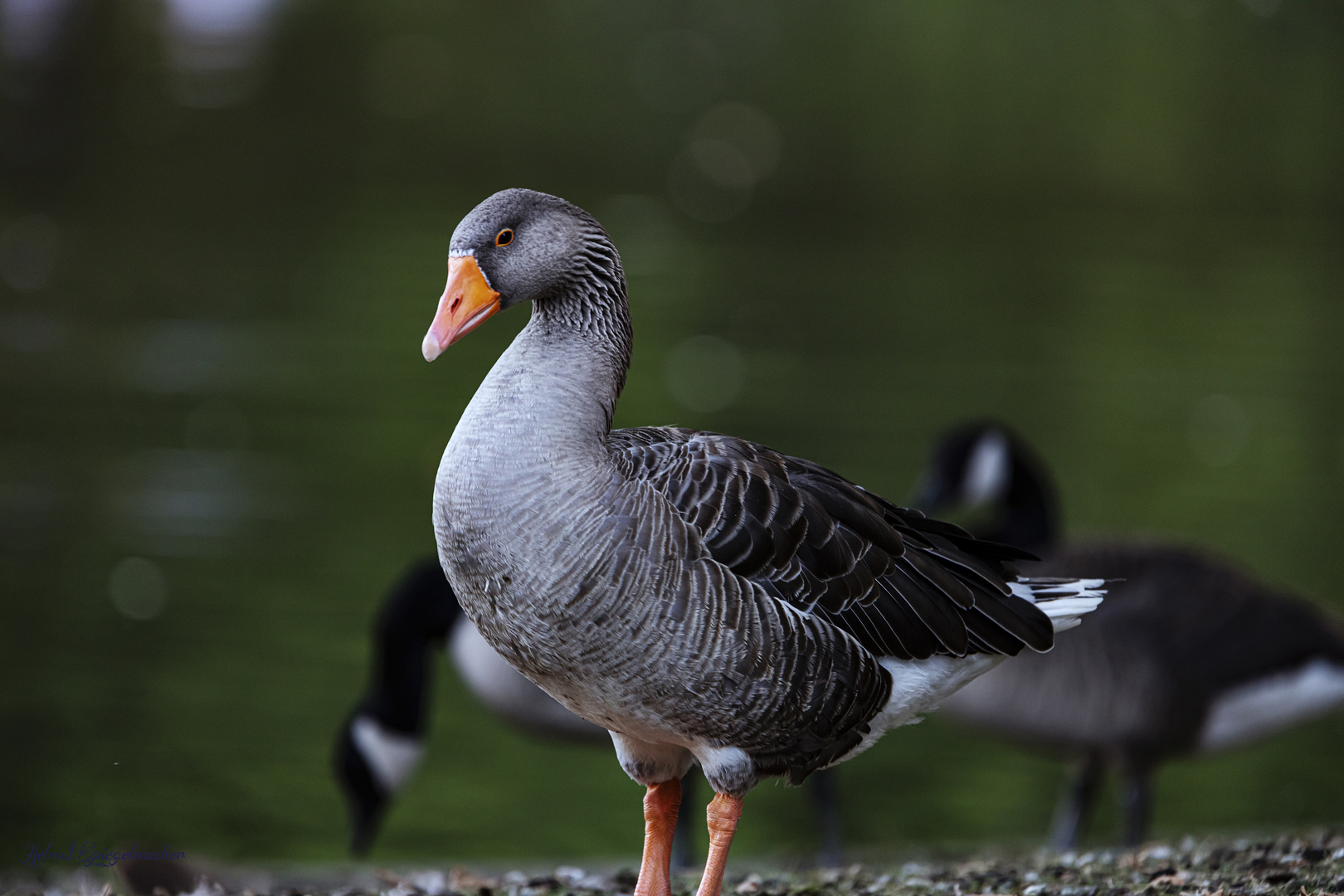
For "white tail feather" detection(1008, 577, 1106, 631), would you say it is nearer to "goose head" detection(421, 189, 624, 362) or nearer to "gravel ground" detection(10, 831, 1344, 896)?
"gravel ground" detection(10, 831, 1344, 896)

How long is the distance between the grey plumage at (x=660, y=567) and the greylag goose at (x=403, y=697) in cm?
435

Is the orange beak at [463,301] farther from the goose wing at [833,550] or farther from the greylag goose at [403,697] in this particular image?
the greylag goose at [403,697]

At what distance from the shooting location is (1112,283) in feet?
99.8

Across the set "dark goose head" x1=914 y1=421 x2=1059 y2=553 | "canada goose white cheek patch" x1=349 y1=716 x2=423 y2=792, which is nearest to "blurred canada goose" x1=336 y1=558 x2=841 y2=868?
"canada goose white cheek patch" x1=349 y1=716 x2=423 y2=792

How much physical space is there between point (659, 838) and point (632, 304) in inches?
829

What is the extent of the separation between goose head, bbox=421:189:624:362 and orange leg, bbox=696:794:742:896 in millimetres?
1707

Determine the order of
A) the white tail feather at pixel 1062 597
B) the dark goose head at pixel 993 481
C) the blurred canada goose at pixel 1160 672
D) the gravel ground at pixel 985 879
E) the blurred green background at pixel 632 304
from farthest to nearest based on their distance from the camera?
the blurred green background at pixel 632 304 < the dark goose head at pixel 993 481 < the blurred canada goose at pixel 1160 672 < the gravel ground at pixel 985 879 < the white tail feather at pixel 1062 597

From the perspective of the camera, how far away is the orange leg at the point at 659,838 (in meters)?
5.20

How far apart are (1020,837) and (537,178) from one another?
26.6 meters

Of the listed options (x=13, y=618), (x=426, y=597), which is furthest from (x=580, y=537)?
(x=13, y=618)

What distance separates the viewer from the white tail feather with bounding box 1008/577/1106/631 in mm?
5578

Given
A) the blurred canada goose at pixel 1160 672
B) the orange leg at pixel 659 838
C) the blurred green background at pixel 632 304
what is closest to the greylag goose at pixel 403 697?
the blurred green background at pixel 632 304

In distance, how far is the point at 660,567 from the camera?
4.72 meters

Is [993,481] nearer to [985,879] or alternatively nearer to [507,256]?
[985,879]
